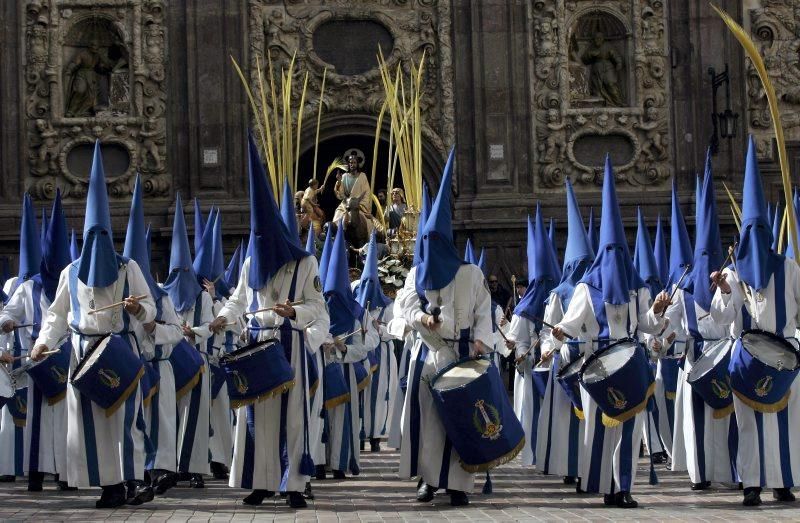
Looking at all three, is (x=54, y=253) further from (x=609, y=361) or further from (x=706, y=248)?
(x=706, y=248)

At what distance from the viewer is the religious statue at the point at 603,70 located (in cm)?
2995

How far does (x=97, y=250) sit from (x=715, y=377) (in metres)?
4.65

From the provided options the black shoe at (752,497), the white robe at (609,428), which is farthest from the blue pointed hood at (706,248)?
the black shoe at (752,497)

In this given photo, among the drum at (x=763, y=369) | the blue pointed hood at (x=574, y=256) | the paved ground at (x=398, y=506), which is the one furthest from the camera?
the blue pointed hood at (x=574, y=256)

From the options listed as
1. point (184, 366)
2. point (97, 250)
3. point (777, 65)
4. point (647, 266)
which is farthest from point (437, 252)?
point (777, 65)

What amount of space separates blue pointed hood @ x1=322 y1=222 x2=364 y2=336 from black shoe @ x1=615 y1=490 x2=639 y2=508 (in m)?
4.56

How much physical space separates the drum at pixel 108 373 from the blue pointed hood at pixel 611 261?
3.58 m

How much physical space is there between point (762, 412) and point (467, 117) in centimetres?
1798

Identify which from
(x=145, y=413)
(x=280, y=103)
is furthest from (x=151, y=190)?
(x=145, y=413)

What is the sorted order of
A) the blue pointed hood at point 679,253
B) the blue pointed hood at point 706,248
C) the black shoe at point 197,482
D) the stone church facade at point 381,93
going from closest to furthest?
the blue pointed hood at point 706,248 < the black shoe at point 197,482 < the blue pointed hood at point 679,253 < the stone church facade at point 381,93

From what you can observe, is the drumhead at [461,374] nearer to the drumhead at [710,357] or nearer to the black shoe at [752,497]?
the drumhead at [710,357]

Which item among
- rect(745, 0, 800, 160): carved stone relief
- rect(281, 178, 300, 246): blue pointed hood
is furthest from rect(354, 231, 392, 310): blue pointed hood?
rect(745, 0, 800, 160): carved stone relief

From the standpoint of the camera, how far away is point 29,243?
14.8m

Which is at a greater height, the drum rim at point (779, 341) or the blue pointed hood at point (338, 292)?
the blue pointed hood at point (338, 292)
